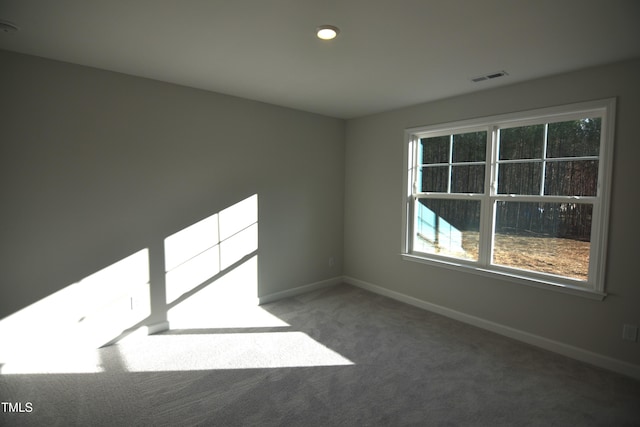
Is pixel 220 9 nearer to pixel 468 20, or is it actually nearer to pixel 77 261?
pixel 468 20

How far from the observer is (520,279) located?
10.0 feet

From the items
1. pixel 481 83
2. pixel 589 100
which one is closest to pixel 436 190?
pixel 481 83

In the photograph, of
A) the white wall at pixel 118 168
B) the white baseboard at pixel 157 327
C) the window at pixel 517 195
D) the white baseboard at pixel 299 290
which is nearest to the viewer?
the white wall at pixel 118 168

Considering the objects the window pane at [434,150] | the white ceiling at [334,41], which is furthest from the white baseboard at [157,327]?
the window pane at [434,150]

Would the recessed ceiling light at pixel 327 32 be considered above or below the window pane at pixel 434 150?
above

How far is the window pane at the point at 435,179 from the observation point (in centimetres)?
377

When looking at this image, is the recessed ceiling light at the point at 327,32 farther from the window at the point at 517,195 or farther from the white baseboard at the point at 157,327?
the white baseboard at the point at 157,327

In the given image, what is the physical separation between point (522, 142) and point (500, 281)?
1376 millimetres

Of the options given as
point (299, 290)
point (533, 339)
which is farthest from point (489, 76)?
point (299, 290)

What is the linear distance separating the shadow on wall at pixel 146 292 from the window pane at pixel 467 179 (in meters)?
2.31

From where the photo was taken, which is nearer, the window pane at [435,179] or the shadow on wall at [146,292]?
the shadow on wall at [146,292]

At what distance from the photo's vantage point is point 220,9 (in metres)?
1.83

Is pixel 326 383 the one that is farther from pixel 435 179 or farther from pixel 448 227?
pixel 435 179

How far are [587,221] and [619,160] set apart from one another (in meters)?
0.55
